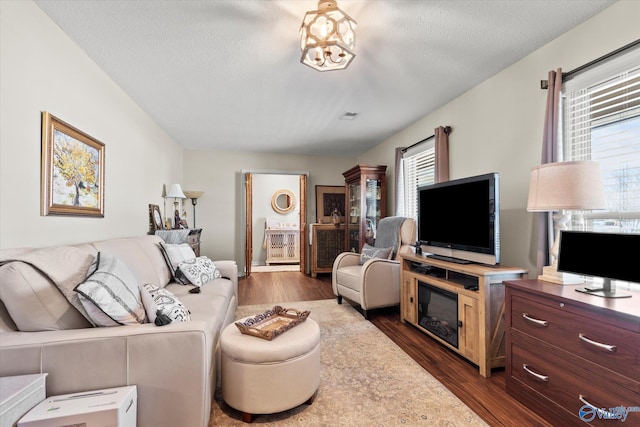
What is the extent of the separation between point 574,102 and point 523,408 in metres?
2.09

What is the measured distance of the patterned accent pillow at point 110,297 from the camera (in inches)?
55.6

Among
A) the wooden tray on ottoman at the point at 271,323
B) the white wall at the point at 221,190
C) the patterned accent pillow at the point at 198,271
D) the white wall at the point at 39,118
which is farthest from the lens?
the white wall at the point at 221,190

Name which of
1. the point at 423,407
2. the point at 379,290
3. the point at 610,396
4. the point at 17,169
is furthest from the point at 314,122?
the point at 610,396

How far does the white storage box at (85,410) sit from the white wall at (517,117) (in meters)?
2.80

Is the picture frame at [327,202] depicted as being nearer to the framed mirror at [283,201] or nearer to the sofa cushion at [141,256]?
the framed mirror at [283,201]

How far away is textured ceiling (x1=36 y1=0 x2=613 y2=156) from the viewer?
1.91 meters

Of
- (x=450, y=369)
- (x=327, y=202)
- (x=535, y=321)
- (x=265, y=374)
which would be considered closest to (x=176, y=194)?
(x=327, y=202)

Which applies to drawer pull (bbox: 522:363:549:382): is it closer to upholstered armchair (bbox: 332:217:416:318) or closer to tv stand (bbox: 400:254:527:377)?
tv stand (bbox: 400:254:527:377)

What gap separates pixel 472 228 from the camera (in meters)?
2.56

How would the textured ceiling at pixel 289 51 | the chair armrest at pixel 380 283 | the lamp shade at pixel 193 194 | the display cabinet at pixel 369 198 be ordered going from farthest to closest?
the lamp shade at pixel 193 194
the display cabinet at pixel 369 198
the chair armrest at pixel 380 283
the textured ceiling at pixel 289 51

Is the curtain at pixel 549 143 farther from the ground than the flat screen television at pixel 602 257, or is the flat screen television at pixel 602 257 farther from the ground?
the curtain at pixel 549 143

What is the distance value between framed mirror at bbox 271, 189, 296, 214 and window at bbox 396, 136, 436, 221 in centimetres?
387

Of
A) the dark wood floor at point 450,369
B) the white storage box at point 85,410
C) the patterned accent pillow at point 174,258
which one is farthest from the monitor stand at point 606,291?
the patterned accent pillow at point 174,258

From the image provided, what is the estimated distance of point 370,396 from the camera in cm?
192
